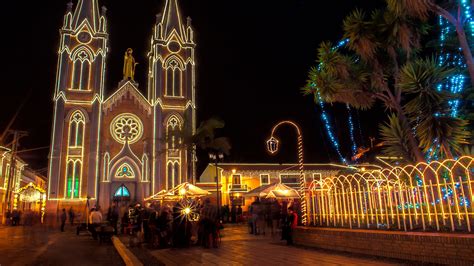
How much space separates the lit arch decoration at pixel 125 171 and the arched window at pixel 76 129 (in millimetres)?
4664

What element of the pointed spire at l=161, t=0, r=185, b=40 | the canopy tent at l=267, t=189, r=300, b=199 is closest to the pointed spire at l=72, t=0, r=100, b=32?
the pointed spire at l=161, t=0, r=185, b=40

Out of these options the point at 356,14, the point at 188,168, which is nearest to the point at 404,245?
the point at 356,14

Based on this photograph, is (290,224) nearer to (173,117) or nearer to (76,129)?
(173,117)

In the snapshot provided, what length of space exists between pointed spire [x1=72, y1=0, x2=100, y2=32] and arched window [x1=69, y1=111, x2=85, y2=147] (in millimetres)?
10847

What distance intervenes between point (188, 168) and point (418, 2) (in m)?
34.2

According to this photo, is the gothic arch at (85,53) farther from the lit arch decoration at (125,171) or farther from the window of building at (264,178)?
the window of building at (264,178)

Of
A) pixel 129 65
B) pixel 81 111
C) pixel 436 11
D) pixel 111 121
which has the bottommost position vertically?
pixel 436 11

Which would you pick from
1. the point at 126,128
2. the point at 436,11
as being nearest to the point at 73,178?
the point at 126,128

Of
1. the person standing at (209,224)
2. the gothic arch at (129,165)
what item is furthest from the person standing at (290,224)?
the gothic arch at (129,165)

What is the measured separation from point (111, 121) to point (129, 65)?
8053 mm

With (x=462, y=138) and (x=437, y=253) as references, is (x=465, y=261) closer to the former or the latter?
(x=437, y=253)

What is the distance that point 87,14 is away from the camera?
43.6 metres

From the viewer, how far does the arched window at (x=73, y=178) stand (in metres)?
36.8

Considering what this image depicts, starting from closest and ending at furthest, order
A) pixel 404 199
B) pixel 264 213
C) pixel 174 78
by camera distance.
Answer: pixel 404 199
pixel 264 213
pixel 174 78
